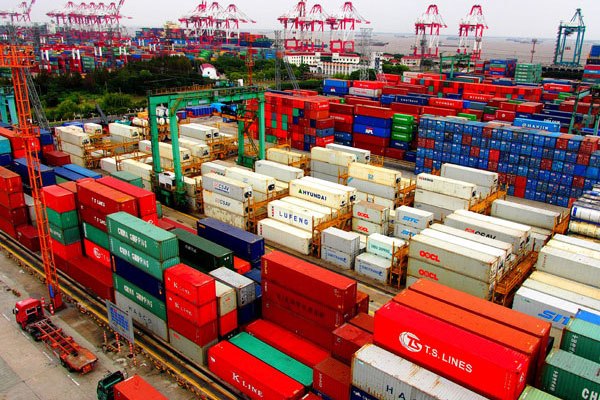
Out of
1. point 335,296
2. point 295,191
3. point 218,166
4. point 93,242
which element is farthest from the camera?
point 218,166

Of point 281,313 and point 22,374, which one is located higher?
point 281,313

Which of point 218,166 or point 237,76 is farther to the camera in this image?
point 237,76

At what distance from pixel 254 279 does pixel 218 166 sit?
21.2 metres

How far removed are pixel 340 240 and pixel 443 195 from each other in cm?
1195

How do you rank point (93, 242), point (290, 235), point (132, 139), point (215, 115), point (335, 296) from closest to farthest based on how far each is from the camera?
point (335, 296), point (93, 242), point (290, 235), point (132, 139), point (215, 115)

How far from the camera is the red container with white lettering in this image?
2402cm

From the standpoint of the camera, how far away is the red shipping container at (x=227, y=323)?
84.5 feet

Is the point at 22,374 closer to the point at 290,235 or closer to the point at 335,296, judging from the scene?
the point at 335,296

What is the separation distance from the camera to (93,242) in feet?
106

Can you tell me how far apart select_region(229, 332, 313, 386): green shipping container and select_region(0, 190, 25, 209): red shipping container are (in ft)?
83.3

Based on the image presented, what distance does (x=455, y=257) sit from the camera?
1176 inches

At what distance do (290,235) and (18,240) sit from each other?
77.0ft

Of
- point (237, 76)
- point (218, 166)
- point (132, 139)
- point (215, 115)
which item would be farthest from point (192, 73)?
point (218, 166)

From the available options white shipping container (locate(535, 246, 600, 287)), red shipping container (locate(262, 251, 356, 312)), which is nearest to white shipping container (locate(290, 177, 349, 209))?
red shipping container (locate(262, 251, 356, 312))
